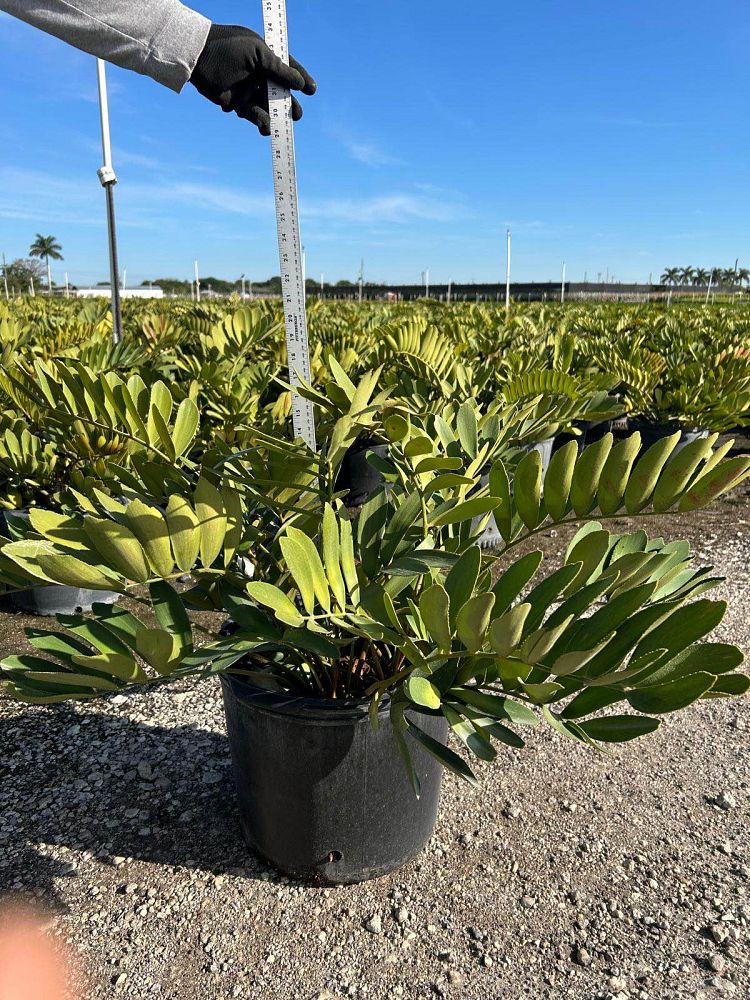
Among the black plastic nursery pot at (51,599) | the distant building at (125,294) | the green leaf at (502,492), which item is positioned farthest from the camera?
the distant building at (125,294)

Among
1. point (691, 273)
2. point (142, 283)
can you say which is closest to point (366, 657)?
point (142, 283)

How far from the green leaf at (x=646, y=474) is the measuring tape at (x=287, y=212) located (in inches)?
31.2

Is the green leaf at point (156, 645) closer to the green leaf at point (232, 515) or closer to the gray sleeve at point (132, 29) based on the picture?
the green leaf at point (232, 515)

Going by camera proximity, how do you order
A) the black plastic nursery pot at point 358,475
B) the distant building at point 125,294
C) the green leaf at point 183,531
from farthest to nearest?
the distant building at point 125,294 → the black plastic nursery pot at point 358,475 → the green leaf at point 183,531

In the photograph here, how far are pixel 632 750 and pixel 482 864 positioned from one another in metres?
0.65

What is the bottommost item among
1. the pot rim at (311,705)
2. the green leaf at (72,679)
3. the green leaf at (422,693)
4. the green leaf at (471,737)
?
the pot rim at (311,705)

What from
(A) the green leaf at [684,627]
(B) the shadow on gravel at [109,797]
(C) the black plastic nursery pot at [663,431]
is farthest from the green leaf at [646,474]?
(C) the black plastic nursery pot at [663,431]

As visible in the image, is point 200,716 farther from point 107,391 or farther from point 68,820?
point 107,391

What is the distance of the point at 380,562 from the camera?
4.43 ft

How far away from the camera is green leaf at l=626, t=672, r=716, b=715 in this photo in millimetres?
929

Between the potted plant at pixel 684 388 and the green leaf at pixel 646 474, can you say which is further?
the potted plant at pixel 684 388

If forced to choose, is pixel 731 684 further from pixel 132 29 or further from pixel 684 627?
pixel 132 29

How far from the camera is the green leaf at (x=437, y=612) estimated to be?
978mm

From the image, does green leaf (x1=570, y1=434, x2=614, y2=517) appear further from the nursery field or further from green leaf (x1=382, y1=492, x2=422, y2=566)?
green leaf (x1=382, y1=492, x2=422, y2=566)
